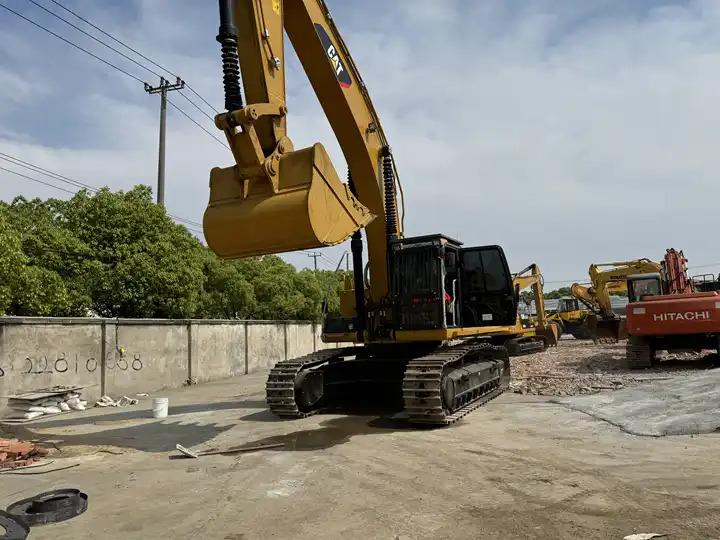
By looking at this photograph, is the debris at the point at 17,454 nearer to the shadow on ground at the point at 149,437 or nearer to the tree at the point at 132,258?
the shadow on ground at the point at 149,437

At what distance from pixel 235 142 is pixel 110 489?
365 cm

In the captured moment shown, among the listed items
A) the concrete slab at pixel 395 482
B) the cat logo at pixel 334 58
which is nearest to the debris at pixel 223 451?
the concrete slab at pixel 395 482

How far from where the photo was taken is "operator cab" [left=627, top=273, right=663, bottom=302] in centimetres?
1977

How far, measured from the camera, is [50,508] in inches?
186

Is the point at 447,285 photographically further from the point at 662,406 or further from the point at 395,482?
the point at 395,482

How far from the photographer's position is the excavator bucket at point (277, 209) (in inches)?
237

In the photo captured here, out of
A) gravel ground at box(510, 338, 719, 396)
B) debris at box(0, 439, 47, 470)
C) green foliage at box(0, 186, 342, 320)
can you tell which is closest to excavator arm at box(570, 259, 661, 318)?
gravel ground at box(510, 338, 719, 396)

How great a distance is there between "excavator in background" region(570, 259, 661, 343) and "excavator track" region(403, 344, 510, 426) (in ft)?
49.3

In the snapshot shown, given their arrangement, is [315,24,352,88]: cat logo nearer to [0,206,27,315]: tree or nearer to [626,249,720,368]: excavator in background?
[626,249,720,368]: excavator in background

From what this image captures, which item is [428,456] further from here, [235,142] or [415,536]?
[235,142]

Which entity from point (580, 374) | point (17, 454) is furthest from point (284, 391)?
point (580, 374)

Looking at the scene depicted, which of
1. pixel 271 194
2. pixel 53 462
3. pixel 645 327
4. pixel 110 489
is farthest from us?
pixel 645 327

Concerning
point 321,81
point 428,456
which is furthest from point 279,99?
point 428,456

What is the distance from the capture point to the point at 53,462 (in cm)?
685
